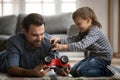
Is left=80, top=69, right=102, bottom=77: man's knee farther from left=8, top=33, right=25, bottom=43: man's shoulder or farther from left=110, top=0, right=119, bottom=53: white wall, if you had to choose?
left=110, top=0, right=119, bottom=53: white wall

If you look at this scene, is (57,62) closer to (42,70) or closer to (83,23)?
(42,70)

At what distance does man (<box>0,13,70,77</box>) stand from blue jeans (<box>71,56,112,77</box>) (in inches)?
5.5

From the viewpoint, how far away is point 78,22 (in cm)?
171

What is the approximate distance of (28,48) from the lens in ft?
5.42

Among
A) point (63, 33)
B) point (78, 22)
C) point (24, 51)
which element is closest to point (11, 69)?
point (24, 51)

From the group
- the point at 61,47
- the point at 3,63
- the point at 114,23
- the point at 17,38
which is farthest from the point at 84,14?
the point at 114,23

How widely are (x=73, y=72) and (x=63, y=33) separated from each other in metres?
2.50

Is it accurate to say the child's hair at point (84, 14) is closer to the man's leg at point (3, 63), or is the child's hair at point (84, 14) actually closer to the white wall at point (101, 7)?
the man's leg at point (3, 63)

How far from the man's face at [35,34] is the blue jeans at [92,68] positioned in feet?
0.88

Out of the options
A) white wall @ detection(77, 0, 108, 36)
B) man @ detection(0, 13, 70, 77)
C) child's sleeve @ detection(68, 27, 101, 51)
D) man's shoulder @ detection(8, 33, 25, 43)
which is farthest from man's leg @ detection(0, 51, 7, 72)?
white wall @ detection(77, 0, 108, 36)

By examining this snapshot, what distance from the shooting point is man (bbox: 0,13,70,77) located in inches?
59.6

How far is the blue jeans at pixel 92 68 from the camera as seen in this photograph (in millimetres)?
1564

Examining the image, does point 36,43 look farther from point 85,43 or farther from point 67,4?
point 67,4

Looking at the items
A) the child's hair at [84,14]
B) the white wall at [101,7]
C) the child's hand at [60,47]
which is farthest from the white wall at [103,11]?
the child's hand at [60,47]
